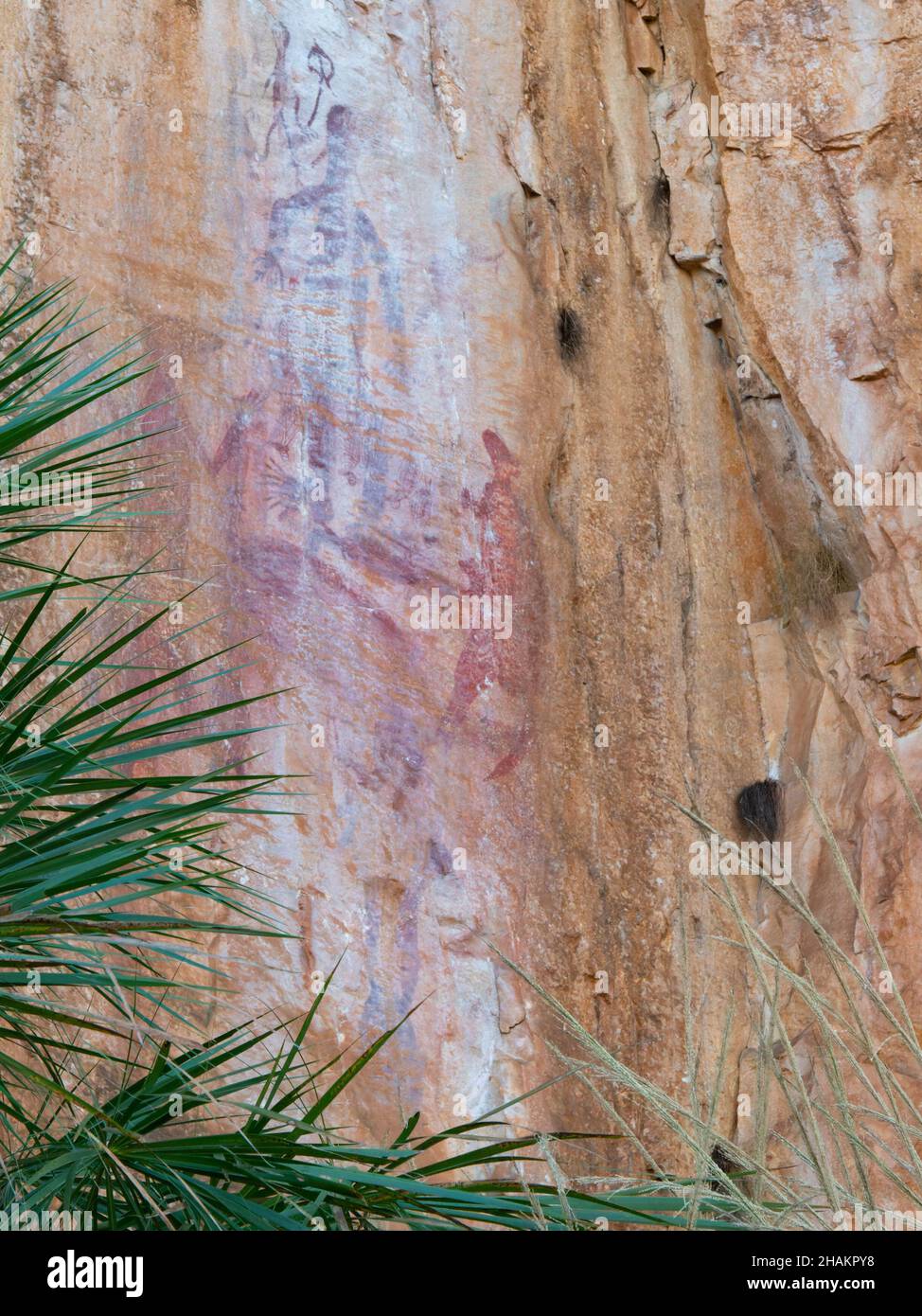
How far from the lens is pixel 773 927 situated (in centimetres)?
696

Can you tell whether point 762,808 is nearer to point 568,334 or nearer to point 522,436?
point 522,436

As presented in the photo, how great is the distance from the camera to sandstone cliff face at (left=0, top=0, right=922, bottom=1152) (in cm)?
671

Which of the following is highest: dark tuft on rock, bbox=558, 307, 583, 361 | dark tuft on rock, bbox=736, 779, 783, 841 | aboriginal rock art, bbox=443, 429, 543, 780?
dark tuft on rock, bbox=558, 307, 583, 361

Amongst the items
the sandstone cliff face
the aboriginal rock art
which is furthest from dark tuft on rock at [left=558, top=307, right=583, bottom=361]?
the aboriginal rock art

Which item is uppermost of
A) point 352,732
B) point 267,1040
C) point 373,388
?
point 373,388

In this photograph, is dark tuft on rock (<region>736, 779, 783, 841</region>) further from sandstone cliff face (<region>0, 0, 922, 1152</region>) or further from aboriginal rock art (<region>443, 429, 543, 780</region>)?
aboriginal rock art (<region>443, 429, 543, 780</region>)

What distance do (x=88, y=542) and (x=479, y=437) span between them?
216 cm

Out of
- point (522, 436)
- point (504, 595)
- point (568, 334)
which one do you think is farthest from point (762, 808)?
point (568, 334)

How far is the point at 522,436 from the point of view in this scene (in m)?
7.34

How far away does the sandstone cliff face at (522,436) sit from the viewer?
264 inches

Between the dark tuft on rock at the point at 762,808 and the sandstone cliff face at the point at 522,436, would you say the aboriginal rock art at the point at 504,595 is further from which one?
the dark tuft on rock at the point at 762,808

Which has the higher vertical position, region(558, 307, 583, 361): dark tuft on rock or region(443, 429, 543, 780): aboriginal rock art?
region(558, 307, 583, 361): dark tuft on rock
